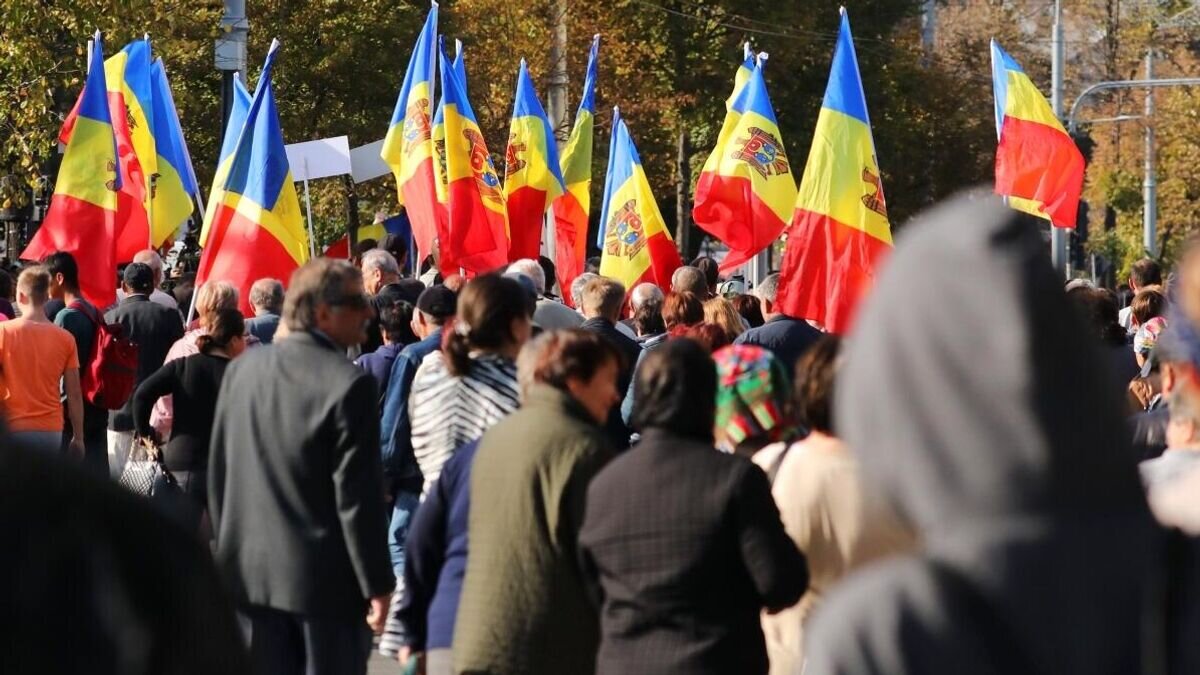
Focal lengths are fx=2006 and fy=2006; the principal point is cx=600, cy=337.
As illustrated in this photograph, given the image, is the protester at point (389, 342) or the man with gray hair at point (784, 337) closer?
the protester at point (389, 342)

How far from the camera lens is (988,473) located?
175cm

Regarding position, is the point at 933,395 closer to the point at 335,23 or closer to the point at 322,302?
the point at 322,302

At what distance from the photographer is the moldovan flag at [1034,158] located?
1584 centimetres

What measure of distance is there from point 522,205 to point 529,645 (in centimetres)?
1196

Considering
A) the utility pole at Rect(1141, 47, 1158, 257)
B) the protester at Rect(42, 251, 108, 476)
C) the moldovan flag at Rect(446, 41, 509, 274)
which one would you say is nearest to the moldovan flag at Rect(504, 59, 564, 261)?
the moldovan flag at Rect(446, 41, 509, 274)

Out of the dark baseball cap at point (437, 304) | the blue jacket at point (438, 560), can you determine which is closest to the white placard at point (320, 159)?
the dark baseball cap at point (437, 304)

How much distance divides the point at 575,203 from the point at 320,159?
233 cm

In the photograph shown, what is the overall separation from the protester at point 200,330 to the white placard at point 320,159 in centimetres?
907

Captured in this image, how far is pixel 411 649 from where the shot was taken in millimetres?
5527

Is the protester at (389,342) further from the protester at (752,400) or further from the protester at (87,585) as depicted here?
the protester at (87,585)

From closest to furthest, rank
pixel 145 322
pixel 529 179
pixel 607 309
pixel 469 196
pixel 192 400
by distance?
pixel 192 400, pixel 607 309, pixel 145 322, pixel 469 196, pixel 529 179

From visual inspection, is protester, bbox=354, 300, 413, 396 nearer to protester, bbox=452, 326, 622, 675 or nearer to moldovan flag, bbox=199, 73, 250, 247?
moldovan flag, bbox=199, 73, 250, 247

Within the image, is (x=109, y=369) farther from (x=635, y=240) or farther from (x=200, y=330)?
(x=635, y=240)

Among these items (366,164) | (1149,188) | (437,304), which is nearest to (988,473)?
(437,304)
